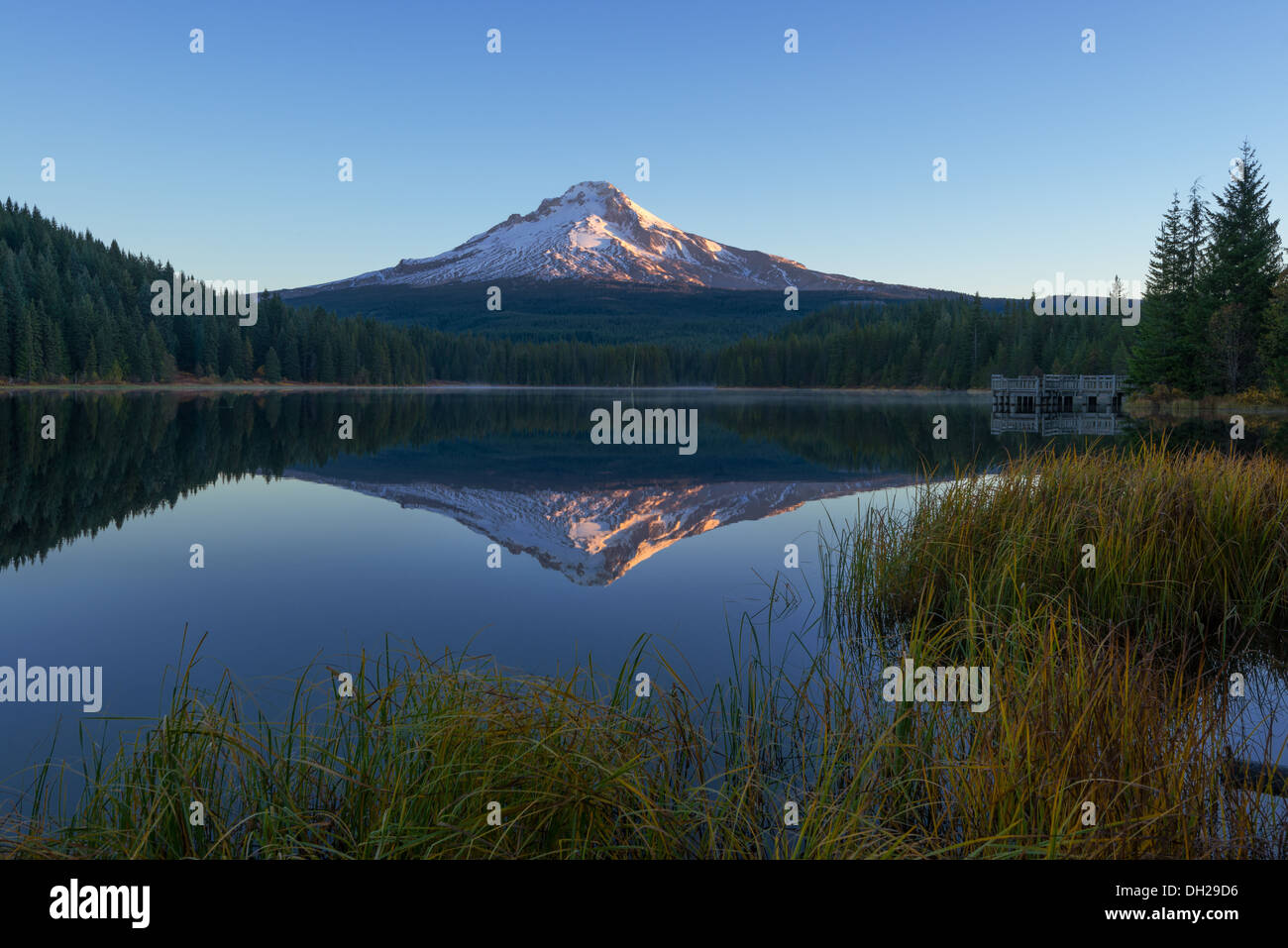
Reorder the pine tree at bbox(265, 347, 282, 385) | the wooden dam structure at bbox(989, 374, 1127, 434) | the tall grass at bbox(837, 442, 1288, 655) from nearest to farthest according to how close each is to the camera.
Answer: the tall grass at bbox(837, 442, 1288, 655) → the wooden dam structure at bbox(989, 374, 1127, 434) → the pine tree at bbox(265, 347, 282, 385)

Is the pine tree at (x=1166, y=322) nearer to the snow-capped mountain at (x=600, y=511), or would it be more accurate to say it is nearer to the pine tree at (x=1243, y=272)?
the pine tree at (x=1243, y=272)

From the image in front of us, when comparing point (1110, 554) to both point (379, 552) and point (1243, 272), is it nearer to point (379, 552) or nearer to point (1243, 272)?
point (379, 552)

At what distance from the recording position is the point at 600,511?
1777 centimetres

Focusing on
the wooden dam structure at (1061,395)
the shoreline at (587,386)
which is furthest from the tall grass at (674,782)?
the wooden dam structure at (1061,395)

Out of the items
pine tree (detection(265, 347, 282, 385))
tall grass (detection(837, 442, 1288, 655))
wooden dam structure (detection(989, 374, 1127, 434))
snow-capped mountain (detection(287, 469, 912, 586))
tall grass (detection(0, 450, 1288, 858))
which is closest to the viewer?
tall grass (detection(0, 450, 1288, 858))

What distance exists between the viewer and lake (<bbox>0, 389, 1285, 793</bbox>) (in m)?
7.86

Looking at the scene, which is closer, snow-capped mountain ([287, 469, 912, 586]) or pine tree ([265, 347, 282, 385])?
snow-capped mountain ([287, 469, 912, 586])

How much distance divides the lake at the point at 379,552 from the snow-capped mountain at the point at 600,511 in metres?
0.08

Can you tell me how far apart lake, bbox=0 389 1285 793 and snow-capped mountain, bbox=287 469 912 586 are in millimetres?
77

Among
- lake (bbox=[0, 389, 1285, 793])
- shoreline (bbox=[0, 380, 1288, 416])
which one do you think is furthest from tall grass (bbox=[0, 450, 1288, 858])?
shoreline (bbox=[0, 380, 1288, 416])

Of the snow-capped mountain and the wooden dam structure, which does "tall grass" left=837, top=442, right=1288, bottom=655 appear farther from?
the wooden dam structure

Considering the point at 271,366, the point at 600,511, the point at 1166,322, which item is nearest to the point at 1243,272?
the point at 1166,322
